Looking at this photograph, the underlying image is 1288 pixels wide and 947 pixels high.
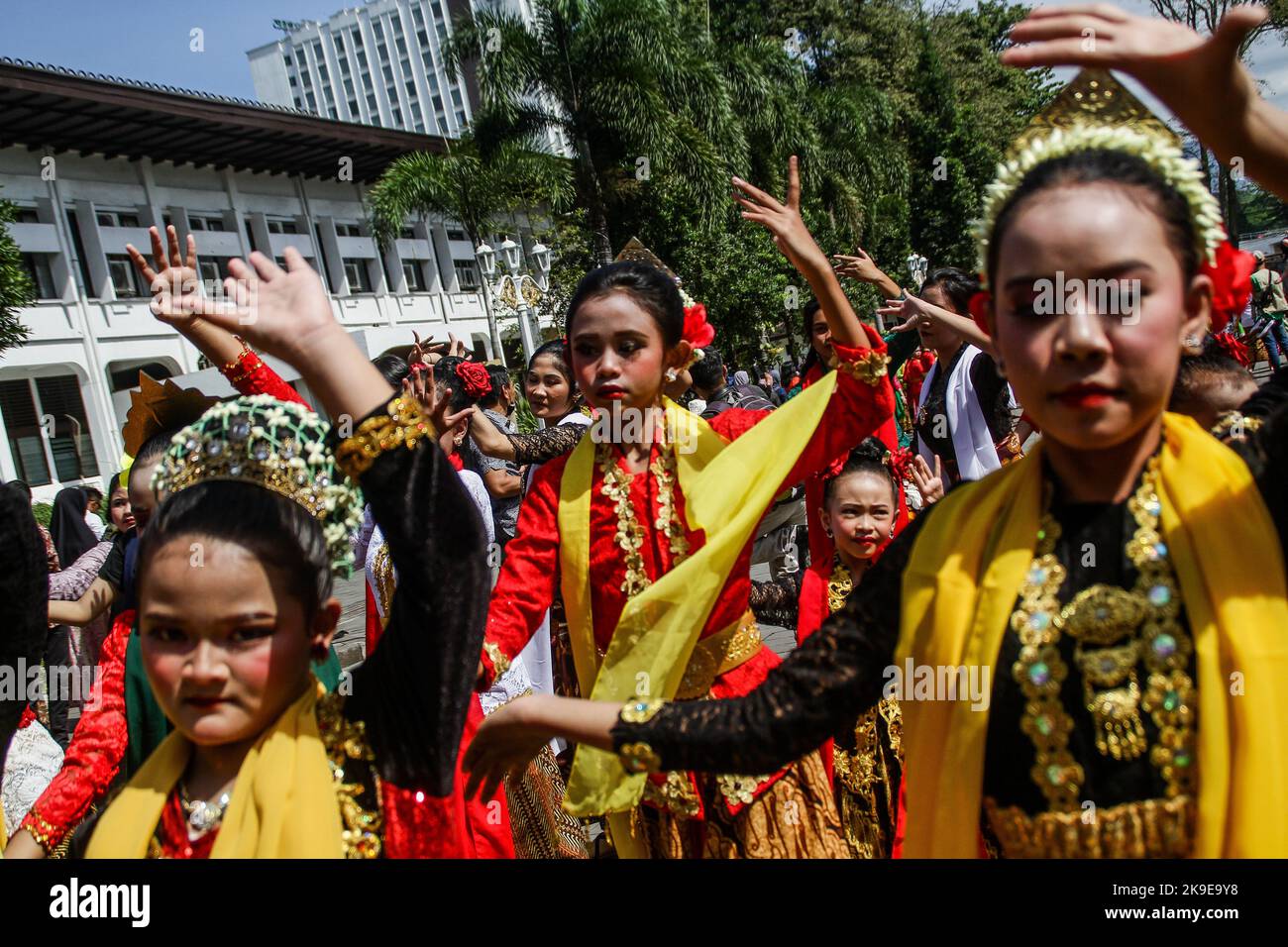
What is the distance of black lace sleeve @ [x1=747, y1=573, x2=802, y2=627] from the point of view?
148 inches

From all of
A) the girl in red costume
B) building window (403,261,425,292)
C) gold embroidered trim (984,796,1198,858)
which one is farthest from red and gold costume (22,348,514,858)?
building window (403,261,425,292)

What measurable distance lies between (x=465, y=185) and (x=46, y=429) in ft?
34.9

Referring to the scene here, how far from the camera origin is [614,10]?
19406 mm

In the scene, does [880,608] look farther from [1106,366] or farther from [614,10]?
[614,10]

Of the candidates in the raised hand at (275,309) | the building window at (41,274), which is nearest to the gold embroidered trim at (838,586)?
the raised hand at (275,309)

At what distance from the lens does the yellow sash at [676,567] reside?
268 cm

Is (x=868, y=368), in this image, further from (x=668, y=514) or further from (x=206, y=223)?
(x=206, y=223)

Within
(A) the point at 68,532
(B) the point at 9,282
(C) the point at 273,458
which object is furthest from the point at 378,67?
(C) the point at 273,458

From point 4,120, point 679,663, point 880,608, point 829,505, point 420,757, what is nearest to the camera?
point 880,608

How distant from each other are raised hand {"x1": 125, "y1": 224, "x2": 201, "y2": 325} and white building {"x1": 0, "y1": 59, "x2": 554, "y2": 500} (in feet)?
67.4

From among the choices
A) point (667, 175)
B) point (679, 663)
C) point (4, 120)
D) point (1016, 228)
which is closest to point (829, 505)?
point (679, 663)

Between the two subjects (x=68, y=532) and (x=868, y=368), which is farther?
(x=68, y=532)

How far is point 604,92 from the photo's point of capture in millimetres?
19656

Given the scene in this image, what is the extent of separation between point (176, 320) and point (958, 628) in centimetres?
182
